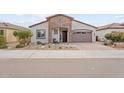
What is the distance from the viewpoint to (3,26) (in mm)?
31281

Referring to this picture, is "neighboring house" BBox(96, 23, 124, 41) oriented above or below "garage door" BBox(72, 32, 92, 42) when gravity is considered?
above

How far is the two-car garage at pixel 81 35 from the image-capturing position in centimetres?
3369

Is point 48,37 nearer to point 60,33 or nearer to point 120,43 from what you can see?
point 60,33

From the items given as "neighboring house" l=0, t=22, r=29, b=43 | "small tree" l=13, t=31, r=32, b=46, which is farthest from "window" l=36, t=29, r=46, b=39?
"small tree" l=13, t=31, r=32, b=46

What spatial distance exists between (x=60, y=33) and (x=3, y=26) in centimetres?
823

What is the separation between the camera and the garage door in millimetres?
33725

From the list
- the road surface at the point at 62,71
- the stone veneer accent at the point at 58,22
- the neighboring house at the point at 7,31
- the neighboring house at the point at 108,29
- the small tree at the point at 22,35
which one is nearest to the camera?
the road surface at the point at 62,71

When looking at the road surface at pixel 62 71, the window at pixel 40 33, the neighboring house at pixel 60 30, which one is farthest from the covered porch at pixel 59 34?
the road surface at pixel 62 71

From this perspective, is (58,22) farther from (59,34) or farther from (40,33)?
(40,33)

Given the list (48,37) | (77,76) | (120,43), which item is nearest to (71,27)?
(48,37)

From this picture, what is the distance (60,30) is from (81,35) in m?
3.20

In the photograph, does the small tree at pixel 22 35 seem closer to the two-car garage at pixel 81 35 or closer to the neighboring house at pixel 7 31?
the neighboring house at pixel 7 31

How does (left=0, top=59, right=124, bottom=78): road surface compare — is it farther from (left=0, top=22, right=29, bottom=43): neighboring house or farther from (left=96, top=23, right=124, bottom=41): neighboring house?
(left=96, top=23, right=124, bottom=41): neighboring house

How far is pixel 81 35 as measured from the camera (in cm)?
3391
